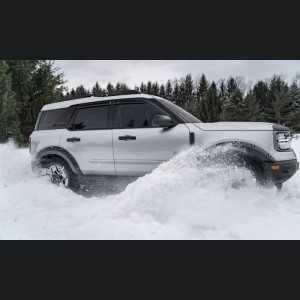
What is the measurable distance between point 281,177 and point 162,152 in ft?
6.09

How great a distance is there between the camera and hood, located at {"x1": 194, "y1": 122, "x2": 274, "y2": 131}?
4477mm

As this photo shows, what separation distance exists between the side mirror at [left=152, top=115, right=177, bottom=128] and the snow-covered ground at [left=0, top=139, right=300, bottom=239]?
57cm

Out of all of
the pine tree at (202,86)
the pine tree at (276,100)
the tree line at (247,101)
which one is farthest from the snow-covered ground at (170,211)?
the pine tree at (202,86)

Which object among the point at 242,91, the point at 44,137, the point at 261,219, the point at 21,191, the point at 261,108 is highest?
the point at 242,91

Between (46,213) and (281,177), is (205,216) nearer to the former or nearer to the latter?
(281,177)

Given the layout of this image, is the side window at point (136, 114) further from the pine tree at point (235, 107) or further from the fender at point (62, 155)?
the pine tree at point (235, 107)

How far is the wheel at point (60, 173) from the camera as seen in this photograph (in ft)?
18.1

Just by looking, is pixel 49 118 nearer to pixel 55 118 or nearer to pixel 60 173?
pixel 55 118

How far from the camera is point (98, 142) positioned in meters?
5.27

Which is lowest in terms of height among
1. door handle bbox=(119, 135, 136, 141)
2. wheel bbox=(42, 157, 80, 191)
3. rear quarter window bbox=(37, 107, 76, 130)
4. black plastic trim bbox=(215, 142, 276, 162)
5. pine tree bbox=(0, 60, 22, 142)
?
wheel bbox=(42, 157, 80, 191)

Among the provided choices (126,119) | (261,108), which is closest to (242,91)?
(261,108)

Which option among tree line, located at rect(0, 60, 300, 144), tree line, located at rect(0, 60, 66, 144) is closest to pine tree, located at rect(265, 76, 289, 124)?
tree line, located at rect(0, 60, 300, 144)

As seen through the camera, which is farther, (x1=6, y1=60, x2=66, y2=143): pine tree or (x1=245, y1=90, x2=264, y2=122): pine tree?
(x1=245, y1=90, x2=264, y2=122): pine tree

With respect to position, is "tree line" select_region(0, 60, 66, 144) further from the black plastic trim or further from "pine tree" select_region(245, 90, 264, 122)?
"pine tree" select_region(245, 90, 264, 122)
